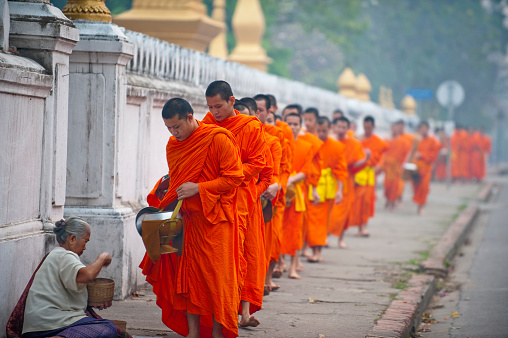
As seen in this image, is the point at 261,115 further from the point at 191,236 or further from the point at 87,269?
the point at 87,269

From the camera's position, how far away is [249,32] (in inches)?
597

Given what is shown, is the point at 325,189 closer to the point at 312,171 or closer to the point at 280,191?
the point at 312,171

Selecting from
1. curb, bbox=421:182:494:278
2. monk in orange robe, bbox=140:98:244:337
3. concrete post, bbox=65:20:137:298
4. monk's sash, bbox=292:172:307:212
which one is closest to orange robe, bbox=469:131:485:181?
curb, bbox=421:182:494:278

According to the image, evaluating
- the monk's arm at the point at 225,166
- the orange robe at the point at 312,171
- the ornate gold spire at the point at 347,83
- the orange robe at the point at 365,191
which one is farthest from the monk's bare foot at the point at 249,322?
the ornate gold spire at the point at 347,83

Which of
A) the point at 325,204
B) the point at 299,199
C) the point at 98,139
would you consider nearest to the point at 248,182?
the point at 98,139

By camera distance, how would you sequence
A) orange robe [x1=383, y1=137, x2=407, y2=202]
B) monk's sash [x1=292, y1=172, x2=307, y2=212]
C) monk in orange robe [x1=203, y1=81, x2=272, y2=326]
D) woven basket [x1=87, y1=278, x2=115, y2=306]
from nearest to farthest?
woven basket [x1=87, y1=278, x2=115, y2=306], monk in orange robe [x1=203, y1=81, x2=272, y2=326], monk's sash [x1=292, y1=172, x2=307, y2=212], orange robe [x1=383, y1=137, x2=407, y2=202]

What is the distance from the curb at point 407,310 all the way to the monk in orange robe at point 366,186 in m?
3.47

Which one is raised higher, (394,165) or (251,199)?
(394,165)

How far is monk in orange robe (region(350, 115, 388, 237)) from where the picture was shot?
1257 centimetres

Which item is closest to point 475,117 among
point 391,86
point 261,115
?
point 391,86

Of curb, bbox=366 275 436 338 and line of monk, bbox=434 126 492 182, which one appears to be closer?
curb, bbox=366 275 436 338

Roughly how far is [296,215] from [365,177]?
14.1 feet

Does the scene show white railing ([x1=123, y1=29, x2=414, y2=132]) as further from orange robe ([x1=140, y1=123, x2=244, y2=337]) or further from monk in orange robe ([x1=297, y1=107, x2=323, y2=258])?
orange robe ([x1=140, y1=123, x2=244, y2=337])

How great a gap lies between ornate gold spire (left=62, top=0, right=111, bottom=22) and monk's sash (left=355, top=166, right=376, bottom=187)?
6531mm
